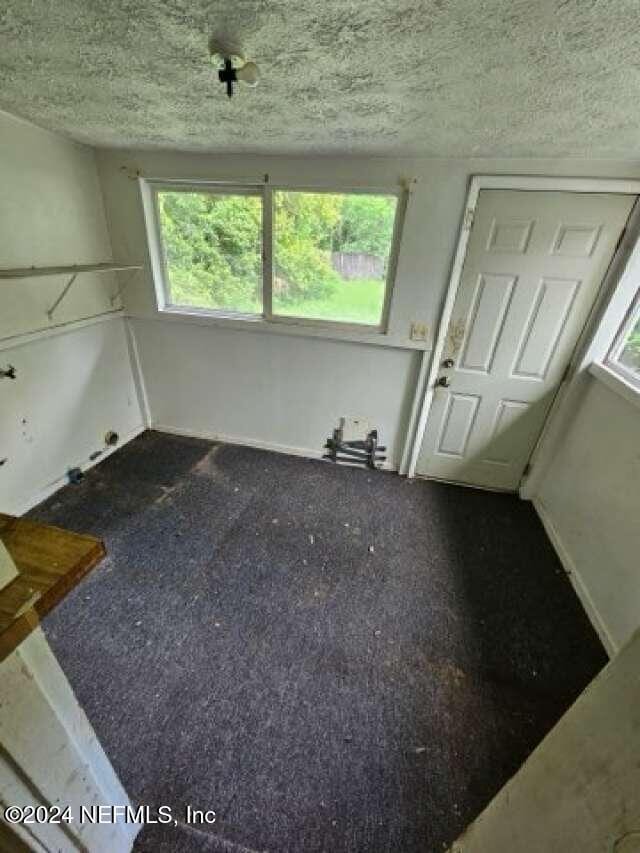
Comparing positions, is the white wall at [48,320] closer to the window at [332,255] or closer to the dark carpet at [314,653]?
the dark carpet at [314,653]

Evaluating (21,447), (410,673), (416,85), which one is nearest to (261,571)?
(410,673)

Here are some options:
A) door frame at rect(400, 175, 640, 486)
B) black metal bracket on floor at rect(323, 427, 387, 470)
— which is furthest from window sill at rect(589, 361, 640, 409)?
black metal bracket on floor at rect(323, 427, 387, 470)

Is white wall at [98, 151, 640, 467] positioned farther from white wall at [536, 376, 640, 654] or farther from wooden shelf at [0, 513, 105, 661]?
wooden shelf at [0, 513, 105, 661]

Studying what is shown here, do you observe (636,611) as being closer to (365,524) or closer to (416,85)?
(365,524)

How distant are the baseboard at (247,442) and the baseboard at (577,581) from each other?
1.08 metres

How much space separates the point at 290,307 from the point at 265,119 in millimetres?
1128

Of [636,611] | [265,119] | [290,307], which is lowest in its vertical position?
[636,611]

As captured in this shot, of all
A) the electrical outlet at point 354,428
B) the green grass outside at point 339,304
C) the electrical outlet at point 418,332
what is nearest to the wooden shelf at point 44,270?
the green grass outside at point 339,304

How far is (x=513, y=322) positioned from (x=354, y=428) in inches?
51.1

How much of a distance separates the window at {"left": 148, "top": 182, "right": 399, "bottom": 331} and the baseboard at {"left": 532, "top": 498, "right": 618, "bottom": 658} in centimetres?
172

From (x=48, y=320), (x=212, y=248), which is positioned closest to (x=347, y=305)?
(x=212, y=248)

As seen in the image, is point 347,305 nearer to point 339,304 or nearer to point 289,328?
point 339,304

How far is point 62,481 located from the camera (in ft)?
8.13

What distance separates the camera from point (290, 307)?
8.56ft
